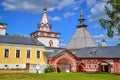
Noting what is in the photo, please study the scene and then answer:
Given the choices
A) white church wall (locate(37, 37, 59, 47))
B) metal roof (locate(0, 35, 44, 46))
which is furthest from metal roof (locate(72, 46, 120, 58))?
metal roof (locate(0, 35, 44, 46))

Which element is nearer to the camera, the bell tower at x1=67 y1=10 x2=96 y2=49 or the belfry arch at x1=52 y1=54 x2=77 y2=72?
the belfry arch at x1=52 y1=54 x2=77 y2=72

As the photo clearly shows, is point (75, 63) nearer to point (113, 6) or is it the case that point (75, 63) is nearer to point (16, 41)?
point (16, 41)

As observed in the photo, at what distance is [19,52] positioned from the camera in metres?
42.2

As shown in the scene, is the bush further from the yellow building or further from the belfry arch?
the yellow building

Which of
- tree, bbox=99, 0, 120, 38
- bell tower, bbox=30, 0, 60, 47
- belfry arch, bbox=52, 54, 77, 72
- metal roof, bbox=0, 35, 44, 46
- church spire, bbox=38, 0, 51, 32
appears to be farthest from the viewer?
church spire, bbox=38, 0, 51, 32

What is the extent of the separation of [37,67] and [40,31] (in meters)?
17.0

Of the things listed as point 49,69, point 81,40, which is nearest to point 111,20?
point 49,69

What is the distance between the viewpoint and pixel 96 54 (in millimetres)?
47812

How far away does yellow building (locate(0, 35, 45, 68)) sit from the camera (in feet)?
132

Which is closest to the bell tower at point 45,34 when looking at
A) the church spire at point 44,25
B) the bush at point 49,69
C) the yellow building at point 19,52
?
the church spire at point 44,25

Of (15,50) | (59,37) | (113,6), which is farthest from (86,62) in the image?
(113,6)

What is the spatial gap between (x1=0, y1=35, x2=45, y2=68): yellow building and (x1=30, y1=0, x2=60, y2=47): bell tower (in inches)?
273

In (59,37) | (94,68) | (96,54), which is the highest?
(59,37)

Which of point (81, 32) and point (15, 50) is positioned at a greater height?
point (81, 32)
